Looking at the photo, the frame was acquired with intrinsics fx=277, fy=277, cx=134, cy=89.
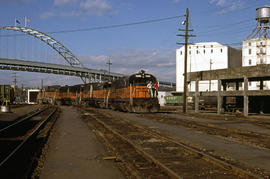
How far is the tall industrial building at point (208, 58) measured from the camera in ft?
269

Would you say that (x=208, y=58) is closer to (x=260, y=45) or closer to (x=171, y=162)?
(x=260, y=45)

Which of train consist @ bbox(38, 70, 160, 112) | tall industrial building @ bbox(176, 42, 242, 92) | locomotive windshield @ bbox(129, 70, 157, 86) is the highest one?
tall industrial building @ bbox(176, 42, 242, 92)

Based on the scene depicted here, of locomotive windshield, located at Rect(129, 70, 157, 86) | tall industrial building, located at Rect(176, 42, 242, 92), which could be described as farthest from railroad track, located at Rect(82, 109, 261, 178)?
tall industrial building, located at Rect(176, 42, 242, 92)

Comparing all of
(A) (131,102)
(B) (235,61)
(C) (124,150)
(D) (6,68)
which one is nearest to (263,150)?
(C) (124,150)

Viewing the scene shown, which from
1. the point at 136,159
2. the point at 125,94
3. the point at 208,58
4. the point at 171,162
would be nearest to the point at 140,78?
the point at 125,94

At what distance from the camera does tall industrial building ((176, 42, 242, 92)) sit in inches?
3231

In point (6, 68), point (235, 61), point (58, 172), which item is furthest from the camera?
point (6, 68)

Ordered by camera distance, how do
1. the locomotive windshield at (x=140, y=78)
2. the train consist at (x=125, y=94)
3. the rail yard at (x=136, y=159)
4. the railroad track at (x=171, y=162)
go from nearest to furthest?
1. the railroad track at (x=171, y=162)
2. the rail yard at (x=136, y=159)
3. the train consist at (x=125, y=94)
4. the locomotive windshield at (x=140, y=78)

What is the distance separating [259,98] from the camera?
33938mm

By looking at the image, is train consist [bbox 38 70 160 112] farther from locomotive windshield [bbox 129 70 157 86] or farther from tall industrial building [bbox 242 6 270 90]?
tall industrial building [bbox 242 6 270 90]

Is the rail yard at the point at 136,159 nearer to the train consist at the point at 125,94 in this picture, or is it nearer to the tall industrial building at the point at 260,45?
the train consist at the point at 125,94

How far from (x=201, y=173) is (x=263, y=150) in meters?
3.95

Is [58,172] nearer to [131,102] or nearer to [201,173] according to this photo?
[201,173]

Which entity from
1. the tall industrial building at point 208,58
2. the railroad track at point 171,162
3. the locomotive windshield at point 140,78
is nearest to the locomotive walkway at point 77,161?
the railroad track at point 171,162
